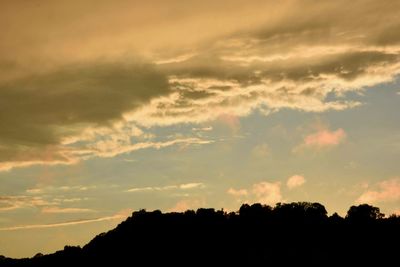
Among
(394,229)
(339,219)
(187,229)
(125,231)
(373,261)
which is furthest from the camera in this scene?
(125,231)

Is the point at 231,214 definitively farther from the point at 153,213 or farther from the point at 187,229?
the point at 153,213

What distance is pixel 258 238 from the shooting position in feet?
552

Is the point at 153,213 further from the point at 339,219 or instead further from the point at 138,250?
the point at 339,219

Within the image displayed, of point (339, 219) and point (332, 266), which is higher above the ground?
point (339, 219)

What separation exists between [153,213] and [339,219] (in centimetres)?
6353

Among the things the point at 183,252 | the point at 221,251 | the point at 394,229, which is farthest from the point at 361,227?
the point at 183,252

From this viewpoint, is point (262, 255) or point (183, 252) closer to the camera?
point (262, 255)

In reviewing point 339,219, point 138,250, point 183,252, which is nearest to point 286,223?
point 339,219

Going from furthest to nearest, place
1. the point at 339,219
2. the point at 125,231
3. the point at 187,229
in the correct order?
1. the point at 125,231
2. the point at 187,229
3. the point at 339,219

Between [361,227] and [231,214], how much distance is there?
152 ft

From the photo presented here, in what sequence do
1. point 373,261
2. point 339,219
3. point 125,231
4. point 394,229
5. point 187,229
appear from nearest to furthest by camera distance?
point 373,261, point 394,229, point 339,219, point 187,229, point 125,231

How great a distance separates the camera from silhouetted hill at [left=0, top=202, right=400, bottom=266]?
144 m

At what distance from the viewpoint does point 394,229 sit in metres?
149

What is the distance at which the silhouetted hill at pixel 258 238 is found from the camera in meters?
144
